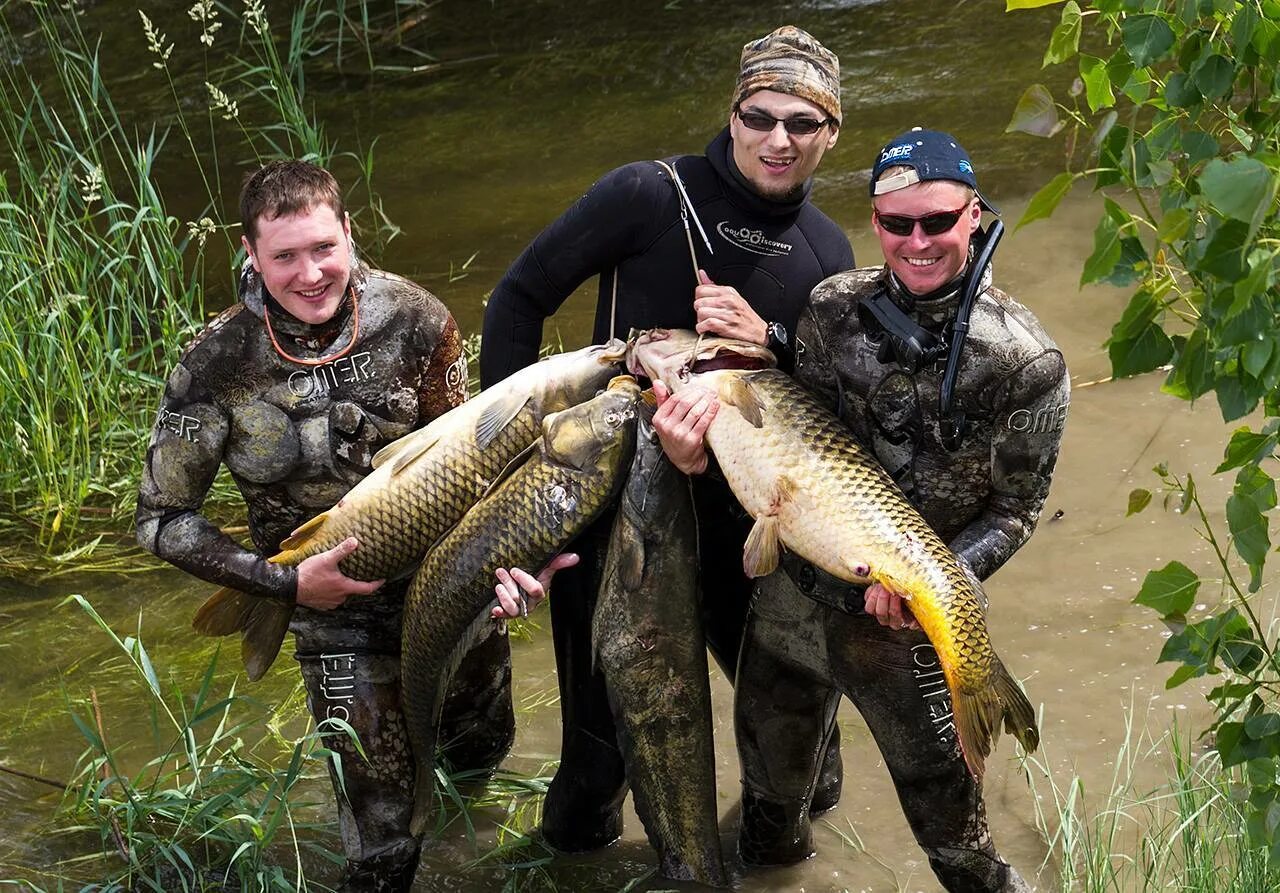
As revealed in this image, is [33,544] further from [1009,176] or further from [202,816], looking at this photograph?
[1009,176]

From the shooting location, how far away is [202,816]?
14.5 ft

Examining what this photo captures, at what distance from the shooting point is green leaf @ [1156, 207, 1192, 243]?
238cm

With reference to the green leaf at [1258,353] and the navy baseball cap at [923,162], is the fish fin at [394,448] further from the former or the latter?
the green leaf at [1258,353]

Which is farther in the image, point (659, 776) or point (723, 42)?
point (723, 42)

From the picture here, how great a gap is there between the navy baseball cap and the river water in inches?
78.3

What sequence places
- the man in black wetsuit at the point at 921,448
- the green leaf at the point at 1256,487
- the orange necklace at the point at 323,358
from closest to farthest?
the green leaf at the point at 1256,487, the man in black wetsuit at the point at 921,448, the orange necklace at the point at 323,358

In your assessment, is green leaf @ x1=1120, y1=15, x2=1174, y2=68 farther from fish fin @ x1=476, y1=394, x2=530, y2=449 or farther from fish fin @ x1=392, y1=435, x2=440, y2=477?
fish fin @ x1=392, y1=435, x2=440, y2=477

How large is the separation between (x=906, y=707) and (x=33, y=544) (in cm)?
406

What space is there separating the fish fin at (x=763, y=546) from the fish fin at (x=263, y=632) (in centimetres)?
132

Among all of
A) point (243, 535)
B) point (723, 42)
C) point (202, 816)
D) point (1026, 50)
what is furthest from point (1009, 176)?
point (202, 816)

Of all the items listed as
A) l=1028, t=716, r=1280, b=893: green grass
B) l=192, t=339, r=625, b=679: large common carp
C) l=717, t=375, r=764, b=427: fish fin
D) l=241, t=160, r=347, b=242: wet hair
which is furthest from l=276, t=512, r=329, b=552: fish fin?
l=1028, t=716, r=1280, b=893: green grass

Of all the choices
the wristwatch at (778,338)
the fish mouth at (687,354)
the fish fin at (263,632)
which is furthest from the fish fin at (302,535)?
the wristwatch at (778,338)

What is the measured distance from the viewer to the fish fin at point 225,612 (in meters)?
4.29

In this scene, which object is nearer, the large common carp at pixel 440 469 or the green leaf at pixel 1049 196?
the green leaf at pixel 1049 196
